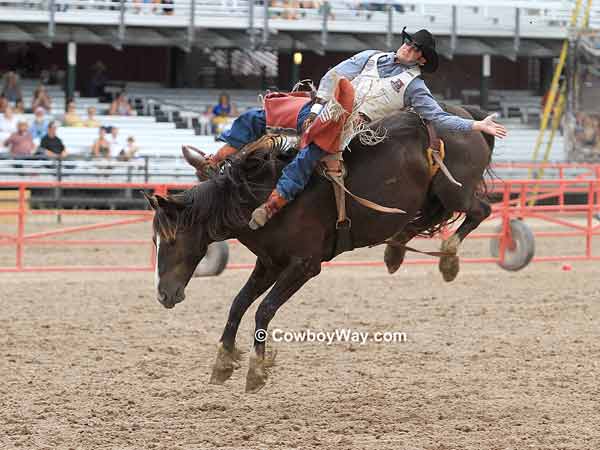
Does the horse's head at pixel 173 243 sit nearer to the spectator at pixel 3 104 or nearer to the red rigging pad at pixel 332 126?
the red rigging pad at pixel 332 126

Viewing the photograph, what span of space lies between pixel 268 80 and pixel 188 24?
4.91 meters

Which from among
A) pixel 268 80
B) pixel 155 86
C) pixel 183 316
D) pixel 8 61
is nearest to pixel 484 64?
pixel 268 80

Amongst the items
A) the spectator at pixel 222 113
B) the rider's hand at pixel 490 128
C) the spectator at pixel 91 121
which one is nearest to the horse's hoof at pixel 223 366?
the rider's hand at pixel 490 128

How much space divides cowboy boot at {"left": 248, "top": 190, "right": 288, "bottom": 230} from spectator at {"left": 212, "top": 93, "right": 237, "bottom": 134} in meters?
15.7

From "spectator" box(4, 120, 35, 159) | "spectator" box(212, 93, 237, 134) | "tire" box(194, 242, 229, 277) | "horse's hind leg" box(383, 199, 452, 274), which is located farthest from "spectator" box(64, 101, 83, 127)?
"horse's hind leg" box(383, 199, 452, 274)

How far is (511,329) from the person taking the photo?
9188 millimetres

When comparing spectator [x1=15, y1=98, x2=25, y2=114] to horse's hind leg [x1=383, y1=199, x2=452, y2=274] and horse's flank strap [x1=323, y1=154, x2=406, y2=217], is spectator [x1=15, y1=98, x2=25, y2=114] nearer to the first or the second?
horse's hind leg [x1=383, y1=199, x2=452, y2=274]

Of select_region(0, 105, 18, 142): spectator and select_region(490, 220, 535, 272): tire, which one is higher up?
select_region(0, 105, 18, 142): spectator

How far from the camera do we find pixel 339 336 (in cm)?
882

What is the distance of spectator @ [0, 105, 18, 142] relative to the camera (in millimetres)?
19156

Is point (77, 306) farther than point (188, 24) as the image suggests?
No

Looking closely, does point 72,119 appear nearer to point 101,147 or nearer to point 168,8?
point 101,147

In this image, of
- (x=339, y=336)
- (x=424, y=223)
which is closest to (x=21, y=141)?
(x=339, y=336)

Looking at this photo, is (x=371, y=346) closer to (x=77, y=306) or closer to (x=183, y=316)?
(x=183, y=316)
